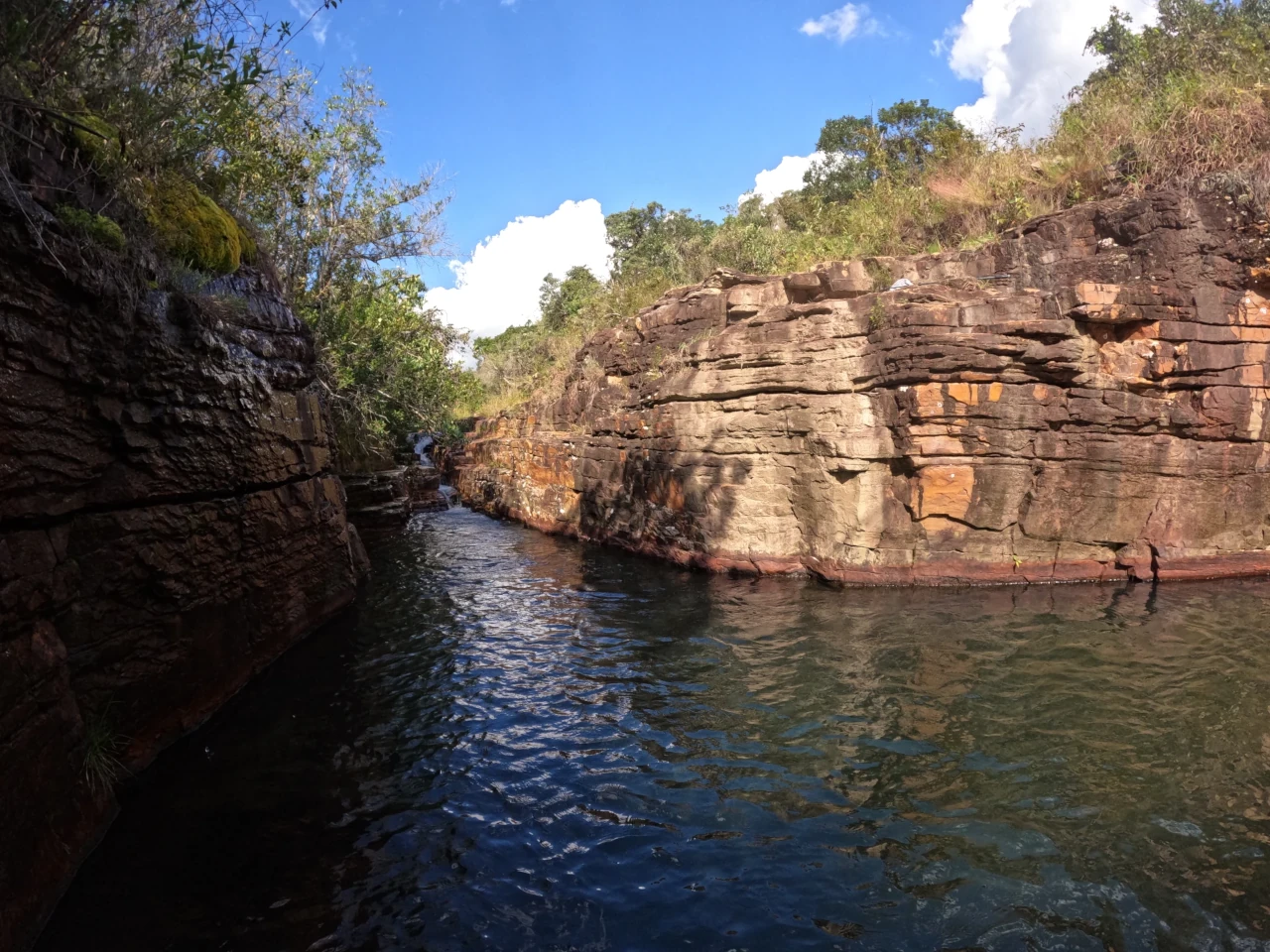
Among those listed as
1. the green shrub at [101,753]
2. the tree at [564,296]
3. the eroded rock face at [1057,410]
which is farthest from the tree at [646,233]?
the green shrub at [101,753]

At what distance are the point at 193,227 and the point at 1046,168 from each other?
45.9ft

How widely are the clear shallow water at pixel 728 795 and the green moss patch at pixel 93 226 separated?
3.84 metres

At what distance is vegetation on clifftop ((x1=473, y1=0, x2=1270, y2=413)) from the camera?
11805mm

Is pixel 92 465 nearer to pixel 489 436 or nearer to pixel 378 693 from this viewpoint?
pixel 378 693

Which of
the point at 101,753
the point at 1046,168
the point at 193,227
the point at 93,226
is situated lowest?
the point at 101,753

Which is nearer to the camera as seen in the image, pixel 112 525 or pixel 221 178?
pixel 112 525

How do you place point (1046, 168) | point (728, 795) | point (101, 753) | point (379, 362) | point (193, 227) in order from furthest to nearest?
1. point (379, 362)
2. point (1046, 168)
3. point (193, 227)
4. point (728, 795)
5. point (101, 753)

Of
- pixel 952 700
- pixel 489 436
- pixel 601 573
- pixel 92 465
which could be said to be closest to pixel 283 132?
pixel 601 573

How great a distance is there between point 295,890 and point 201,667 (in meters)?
2.85

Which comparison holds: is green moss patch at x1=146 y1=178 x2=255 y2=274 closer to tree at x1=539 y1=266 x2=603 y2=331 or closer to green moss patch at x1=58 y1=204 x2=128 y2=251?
green moss patch at x1=58 y1=204 x2=128 y2=251

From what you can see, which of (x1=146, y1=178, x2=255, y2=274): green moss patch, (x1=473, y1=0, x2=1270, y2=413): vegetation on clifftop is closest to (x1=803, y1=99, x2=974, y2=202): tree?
(x1=473, y1=0, x2=1270, y2=413): vegetation on clifftop

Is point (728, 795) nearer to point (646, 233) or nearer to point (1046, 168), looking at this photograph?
point (1046, 168)

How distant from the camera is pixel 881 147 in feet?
61.1

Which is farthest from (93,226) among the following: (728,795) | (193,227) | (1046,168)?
(1046,168)
